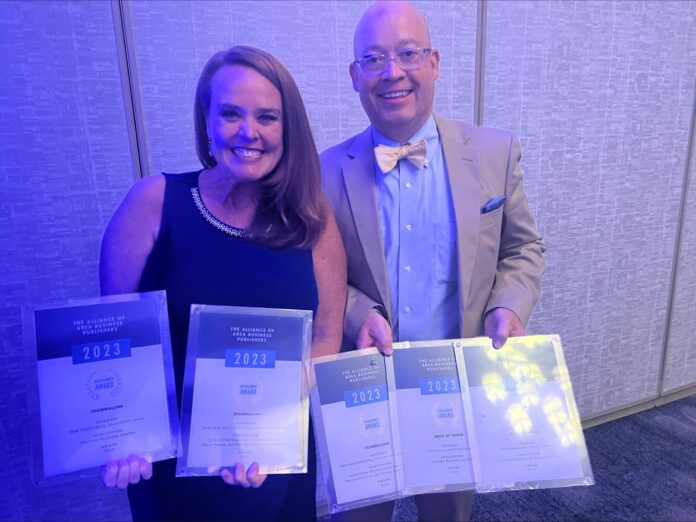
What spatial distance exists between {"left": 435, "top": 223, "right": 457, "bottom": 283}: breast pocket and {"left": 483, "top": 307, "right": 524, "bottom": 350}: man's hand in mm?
135

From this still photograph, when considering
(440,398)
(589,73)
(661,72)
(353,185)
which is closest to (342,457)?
(440,398)

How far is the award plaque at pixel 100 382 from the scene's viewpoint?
2.75ft

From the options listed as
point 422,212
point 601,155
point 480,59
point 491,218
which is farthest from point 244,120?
point 601,155

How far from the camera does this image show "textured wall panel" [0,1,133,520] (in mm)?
1383

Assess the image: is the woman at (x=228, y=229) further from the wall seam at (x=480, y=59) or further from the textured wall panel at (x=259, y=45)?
the wall seam at (x=480, y=59)

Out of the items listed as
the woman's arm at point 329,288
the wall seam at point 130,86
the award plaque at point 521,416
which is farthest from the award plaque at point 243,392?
the wall seam at point 130,86

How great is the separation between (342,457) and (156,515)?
0.43 metres

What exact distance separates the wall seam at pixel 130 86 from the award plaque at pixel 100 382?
83 centimetres

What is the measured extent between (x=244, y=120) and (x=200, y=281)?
32 centimetres

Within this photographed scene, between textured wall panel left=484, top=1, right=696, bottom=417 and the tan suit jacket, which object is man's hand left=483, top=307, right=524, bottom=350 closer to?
the tan suit jacket

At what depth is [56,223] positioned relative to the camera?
151cm

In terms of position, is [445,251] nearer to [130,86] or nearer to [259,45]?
[259,45]

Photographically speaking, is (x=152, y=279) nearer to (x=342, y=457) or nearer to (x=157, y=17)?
(x=342, y=457)

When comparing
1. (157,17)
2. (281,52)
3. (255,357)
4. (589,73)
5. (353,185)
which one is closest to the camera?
(255,357)
